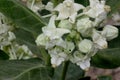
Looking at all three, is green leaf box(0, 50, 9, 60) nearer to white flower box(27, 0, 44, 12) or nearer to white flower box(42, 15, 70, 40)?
white flower box(27, 0, 44, 12)

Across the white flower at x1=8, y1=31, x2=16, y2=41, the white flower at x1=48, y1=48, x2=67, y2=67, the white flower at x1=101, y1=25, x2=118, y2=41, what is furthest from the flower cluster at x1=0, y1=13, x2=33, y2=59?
the white flower at x1=101, y1=25, x2=118, y2=41

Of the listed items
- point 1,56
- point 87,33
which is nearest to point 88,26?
point 87,33

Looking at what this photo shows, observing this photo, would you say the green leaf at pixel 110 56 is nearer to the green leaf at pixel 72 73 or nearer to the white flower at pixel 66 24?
the green leaf at pixel 72 73

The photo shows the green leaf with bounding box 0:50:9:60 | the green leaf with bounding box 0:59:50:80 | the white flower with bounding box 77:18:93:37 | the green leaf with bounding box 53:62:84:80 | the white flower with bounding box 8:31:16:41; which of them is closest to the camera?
the white flower with bounding box 77:18:93:37

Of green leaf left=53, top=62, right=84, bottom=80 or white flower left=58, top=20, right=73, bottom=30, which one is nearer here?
white flower left=58, top=20, right=73, bottom=30

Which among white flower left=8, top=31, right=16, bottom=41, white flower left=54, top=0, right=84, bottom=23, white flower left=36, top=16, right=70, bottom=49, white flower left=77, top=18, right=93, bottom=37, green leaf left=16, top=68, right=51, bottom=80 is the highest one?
white flower left=54, top=0, right=84, bottom=23

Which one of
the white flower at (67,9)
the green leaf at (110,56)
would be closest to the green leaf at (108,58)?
the green leaf at (110,56)
